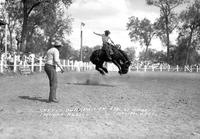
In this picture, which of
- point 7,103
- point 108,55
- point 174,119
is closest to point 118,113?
point 174,119

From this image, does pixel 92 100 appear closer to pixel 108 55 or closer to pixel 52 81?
pixel 52 81

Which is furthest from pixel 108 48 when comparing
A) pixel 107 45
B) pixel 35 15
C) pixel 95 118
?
pixel 35 15

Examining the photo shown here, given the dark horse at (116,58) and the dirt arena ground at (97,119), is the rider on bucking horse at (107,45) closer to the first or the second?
the dark horse at (116,58)

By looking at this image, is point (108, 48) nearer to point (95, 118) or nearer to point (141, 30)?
point (95, 118)

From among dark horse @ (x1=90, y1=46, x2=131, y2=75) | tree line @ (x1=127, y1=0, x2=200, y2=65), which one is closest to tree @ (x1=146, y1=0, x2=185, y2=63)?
tree line @ (x1=127, y1=0, x2=200, y2=65)

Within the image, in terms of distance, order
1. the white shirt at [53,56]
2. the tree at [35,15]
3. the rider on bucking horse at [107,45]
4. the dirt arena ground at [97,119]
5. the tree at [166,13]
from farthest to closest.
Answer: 1. the tree at [166,13]
2. the tree at [35,15]
3. the rider on bucking horse at [107,45]
4. the white shirt at [53,56]
5. the dirt arena ground at [97,119]

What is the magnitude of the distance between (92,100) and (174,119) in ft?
11.9

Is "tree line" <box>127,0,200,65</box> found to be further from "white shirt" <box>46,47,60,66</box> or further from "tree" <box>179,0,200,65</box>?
"white shirt" <box>46,47,60,66</box>

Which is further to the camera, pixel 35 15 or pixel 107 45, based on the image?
pixel 35 15

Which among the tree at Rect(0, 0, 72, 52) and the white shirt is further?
the tree at Rect(0, 0, 72, 52)

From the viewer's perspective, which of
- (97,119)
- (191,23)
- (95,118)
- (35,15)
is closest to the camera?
(97,119)

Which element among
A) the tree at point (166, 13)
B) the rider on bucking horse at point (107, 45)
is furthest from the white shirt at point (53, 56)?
the tree at point (166, 13)

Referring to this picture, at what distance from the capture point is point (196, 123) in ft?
22.6

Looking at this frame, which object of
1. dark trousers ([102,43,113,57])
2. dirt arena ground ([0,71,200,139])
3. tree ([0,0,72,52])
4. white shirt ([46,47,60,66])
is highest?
tree ([0,0,72,52])
